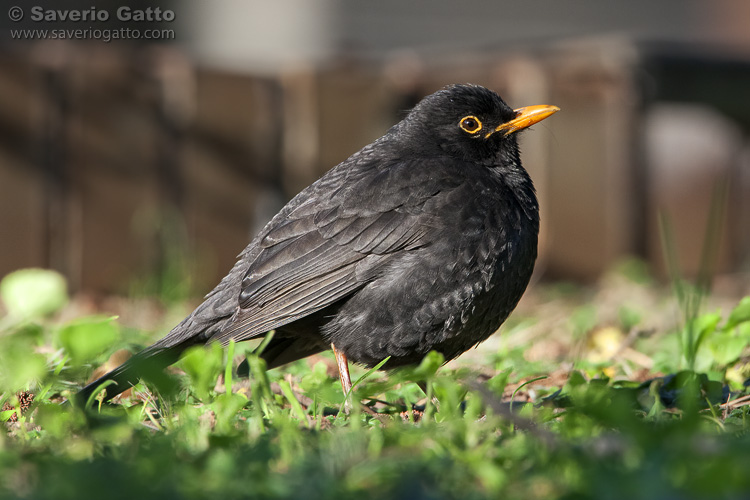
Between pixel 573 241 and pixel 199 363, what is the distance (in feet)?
24.6

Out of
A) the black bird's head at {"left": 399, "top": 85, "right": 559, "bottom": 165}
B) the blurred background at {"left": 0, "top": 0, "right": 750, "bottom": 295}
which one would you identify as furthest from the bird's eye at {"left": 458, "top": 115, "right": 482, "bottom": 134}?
the blurred background at {"left": 0, "top": 0, "right": 750, "bottom": 295}

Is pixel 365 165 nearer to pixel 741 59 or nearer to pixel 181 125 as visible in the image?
pixel 181 125

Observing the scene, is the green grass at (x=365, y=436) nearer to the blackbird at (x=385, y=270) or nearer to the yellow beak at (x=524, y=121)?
the blackbird at (x=385, y=270)

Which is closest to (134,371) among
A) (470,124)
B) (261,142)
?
(470,124)

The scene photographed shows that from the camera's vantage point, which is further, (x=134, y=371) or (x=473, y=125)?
(x=473, y=125)

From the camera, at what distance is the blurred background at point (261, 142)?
7.74 m

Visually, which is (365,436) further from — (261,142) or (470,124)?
(261,142)

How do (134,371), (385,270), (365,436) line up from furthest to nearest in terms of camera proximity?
1. (385,270)
2. (134,371)
3. (365,436)

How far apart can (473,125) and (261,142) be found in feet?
16.0

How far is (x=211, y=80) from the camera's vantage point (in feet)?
27.8

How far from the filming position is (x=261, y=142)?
8.77 m

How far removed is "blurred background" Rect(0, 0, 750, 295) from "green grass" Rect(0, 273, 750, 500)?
3987 millimetres
